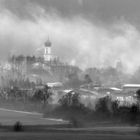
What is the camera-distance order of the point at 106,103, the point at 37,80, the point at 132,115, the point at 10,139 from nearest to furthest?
the point at 10,139 → the point at 132,115 → the point at 106,103 → the point at 37,80

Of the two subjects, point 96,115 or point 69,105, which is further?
point 69,105

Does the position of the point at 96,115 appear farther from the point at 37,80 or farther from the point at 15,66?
the point at 15,66

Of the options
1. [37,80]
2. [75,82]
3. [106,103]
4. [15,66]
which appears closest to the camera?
[106,103]

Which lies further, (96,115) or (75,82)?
(75,82)

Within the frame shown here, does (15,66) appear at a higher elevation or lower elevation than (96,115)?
higher

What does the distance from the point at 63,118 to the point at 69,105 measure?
7464mm

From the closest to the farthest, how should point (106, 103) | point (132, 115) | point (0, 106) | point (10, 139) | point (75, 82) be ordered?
point (10, 139) < point (132, 115) < point (106, 103) < point (0, 106) < point (75, 82)

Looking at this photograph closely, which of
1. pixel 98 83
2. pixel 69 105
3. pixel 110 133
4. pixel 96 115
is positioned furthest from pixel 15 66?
pixel 110 133

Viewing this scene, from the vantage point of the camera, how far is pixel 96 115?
138ft

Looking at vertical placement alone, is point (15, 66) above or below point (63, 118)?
above

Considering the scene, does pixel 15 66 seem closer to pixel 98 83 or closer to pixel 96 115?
pixel 98 83

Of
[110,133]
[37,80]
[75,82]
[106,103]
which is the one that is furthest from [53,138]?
[37,80]

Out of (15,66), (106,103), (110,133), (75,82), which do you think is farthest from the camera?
(15,66)

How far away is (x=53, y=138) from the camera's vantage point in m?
27.3
